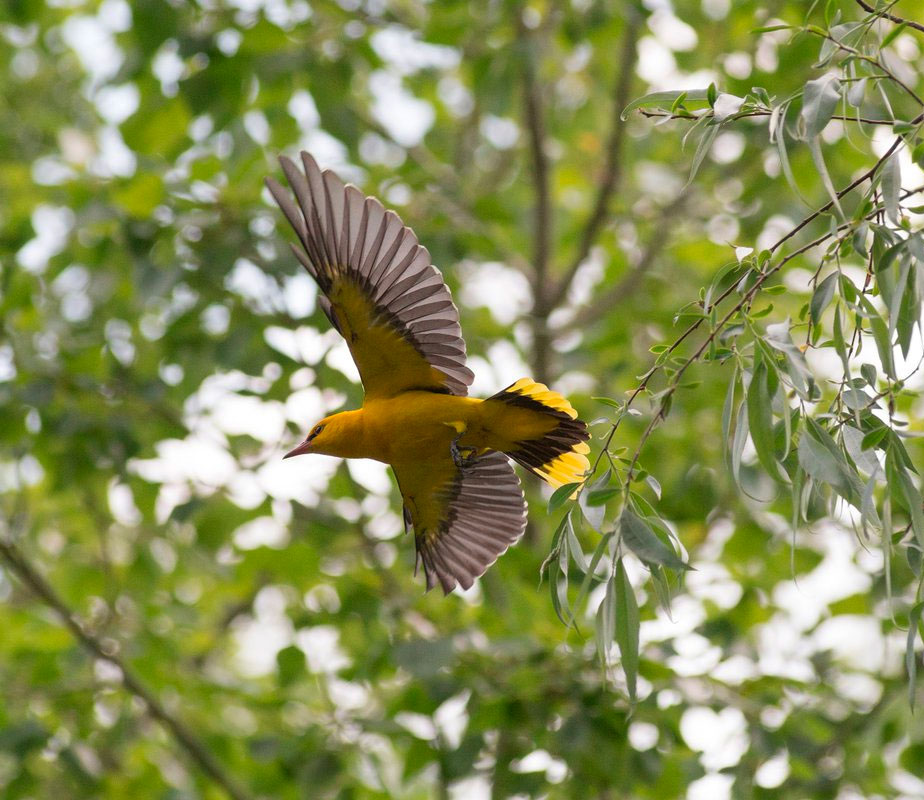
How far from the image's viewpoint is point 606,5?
4863 millimetres

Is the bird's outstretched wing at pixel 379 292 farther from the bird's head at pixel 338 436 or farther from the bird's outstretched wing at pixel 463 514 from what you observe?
the bird's outstretched wing at pixel 463 514

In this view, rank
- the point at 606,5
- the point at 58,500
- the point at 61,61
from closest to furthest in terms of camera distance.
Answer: the point at 606,5, the point at 58,500, the point at 61,61

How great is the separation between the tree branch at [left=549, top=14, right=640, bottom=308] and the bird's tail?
2.53 meters

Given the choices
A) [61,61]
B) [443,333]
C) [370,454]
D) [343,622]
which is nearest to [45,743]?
[343,622]

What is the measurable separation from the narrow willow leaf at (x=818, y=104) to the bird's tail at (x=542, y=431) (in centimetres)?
152

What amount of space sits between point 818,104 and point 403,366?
190 cm

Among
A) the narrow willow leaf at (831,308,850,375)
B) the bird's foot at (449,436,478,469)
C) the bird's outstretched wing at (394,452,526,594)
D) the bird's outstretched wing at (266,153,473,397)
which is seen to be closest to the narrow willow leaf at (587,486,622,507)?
the narrow willow leaf at (831,308,850,375)

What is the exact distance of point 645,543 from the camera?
1.78 meters

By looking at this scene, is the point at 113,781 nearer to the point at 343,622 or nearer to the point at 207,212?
the point at 343,622

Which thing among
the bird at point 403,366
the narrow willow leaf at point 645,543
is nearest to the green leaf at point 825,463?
the narrow willow leaf at point 645,543

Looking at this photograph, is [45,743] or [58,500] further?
[58,500]

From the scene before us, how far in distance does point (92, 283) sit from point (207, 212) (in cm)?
68

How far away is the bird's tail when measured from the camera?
3.06m

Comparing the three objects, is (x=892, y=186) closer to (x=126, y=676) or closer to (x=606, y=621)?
(x=606, y=621)
